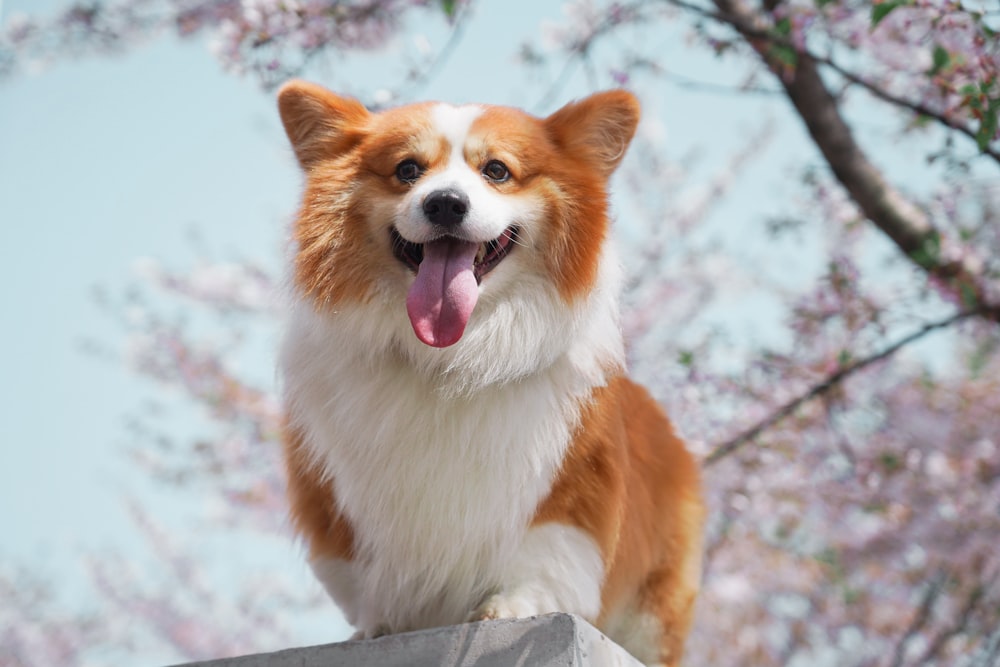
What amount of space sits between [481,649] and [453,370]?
682 mm

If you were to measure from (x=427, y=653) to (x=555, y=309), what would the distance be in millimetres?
898

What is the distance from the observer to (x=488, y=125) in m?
2.63

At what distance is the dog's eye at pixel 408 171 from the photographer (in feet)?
8.54

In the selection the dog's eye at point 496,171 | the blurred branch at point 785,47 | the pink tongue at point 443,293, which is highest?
the blurred branch at point 785,47

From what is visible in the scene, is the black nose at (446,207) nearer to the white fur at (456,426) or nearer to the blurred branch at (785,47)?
the white fur at (456,426)

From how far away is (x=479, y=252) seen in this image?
8.31ft

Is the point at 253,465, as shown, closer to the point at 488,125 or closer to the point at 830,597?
the point at 830,597

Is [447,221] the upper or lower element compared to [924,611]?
upper

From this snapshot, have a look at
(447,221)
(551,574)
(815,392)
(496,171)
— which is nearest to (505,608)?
(551,574)

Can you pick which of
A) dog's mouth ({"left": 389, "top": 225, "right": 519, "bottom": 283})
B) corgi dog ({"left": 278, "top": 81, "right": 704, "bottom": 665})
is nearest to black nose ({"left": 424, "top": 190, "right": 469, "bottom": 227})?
corgi dog ({"left": 278, "top": 81, "right": 704, "bottom": 665})

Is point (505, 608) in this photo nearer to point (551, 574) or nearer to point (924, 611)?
point (551, 574)

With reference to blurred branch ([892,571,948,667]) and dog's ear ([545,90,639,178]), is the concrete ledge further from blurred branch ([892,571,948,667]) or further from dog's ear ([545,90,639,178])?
blurred branch ([892,571,948,667])

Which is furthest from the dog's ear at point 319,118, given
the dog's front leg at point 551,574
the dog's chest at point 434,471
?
the dog's front leg at point 551,574

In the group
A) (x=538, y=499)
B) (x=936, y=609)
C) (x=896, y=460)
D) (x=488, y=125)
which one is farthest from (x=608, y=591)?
(x=936, y=609)
